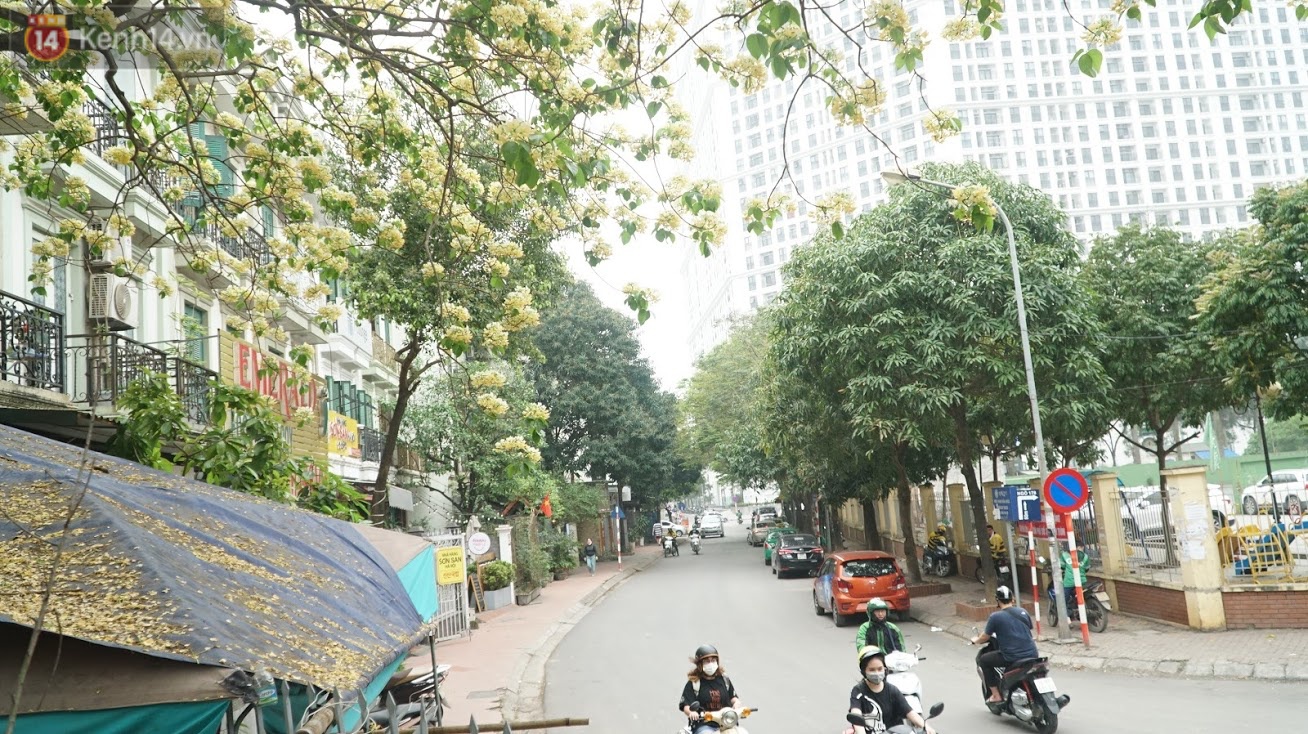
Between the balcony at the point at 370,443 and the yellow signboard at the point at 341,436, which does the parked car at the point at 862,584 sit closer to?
the yellow signboard at the point at 341,436

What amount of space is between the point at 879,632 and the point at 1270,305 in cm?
1139

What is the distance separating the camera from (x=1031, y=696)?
930 centimetres

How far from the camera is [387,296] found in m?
12.6

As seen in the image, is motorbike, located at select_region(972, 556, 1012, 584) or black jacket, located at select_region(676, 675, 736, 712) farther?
motorbike, located at select_region(972, 556, 1012, 584)

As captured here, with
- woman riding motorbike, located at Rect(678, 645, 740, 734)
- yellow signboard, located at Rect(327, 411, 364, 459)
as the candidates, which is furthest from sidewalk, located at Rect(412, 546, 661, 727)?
yellow signboard, located at Rect(327, 411, 364, 459)

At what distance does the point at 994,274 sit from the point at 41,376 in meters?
14.4

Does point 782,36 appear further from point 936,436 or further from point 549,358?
point 549,358

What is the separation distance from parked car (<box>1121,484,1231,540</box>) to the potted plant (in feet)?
52.1

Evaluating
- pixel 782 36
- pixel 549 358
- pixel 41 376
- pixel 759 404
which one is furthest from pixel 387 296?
pixel 549 358

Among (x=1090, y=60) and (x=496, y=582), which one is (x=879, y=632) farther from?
(x=496, y=582)

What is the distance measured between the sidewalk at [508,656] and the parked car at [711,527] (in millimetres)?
36754

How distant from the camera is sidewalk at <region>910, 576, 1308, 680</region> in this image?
1158 centimetres

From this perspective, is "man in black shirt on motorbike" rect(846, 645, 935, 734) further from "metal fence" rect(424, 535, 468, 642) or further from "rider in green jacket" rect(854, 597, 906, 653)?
"metal fence" rect(424, 535, 468, 642)

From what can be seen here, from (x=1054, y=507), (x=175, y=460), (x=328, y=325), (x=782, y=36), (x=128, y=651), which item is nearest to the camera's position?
(x=128, y=651)
